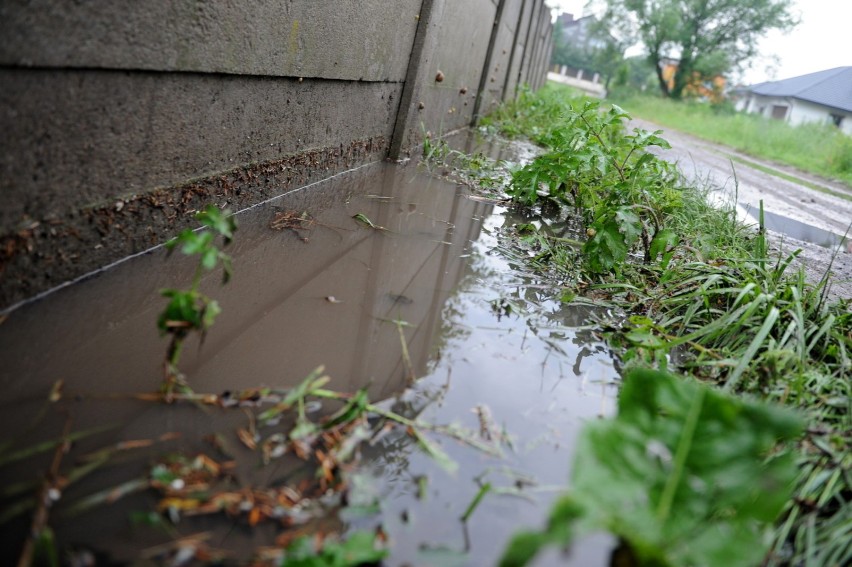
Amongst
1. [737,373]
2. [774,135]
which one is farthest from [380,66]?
[774,135]

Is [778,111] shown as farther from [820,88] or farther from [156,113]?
[156,113]

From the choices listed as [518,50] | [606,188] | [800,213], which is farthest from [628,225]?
[518,50]

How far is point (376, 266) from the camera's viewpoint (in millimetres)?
2344

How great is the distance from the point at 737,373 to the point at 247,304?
4.63 feet

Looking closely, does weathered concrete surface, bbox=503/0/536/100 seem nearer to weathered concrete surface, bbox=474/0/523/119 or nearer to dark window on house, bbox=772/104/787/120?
weathered concrete surface, bbox=474/0/523/119

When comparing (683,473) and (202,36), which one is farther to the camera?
(202,36)

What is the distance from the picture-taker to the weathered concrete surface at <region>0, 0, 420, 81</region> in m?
1.41

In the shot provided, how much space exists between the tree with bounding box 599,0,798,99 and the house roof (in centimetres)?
425

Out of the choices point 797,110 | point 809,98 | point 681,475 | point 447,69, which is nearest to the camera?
point 681,475

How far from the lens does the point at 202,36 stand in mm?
2020

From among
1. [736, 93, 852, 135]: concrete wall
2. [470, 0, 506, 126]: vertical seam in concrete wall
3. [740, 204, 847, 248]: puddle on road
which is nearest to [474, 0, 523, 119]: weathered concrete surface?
[470, 0, 506, 126]: vertical seam in concrete wall

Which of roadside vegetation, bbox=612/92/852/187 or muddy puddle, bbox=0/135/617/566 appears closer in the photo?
muddy puddle, bbox=0/135/617/566

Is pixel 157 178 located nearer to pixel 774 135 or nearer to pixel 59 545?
pixel 59 545

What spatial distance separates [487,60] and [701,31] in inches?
1726
